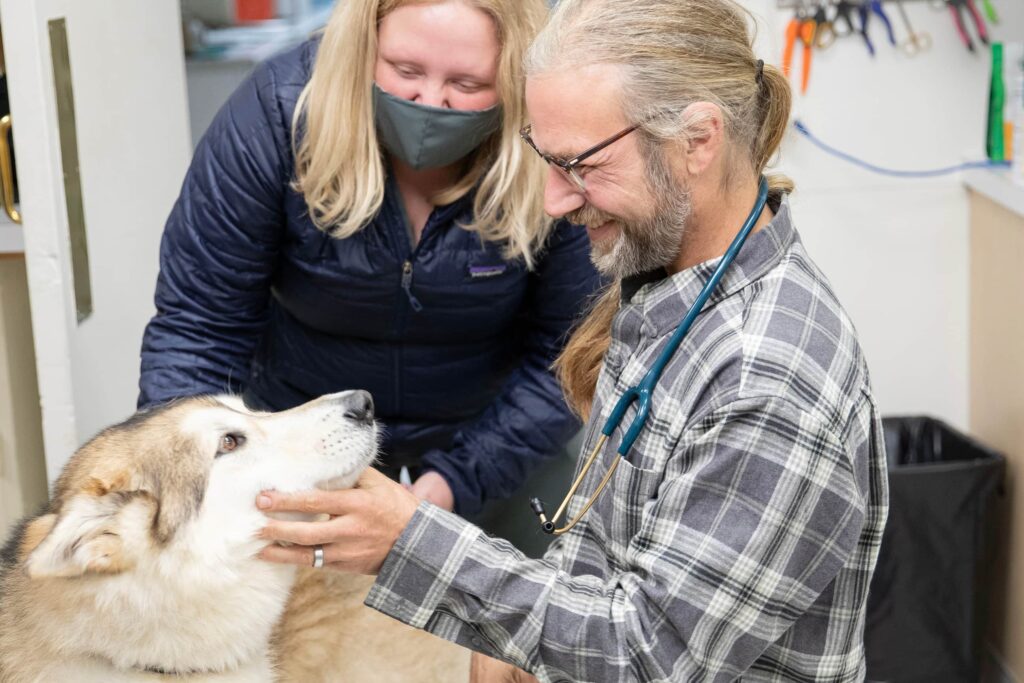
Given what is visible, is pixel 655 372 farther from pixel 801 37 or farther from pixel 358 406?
pixel 801 37

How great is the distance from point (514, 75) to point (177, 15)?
5.89ft

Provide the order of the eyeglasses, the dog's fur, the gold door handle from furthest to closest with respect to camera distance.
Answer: the gold door handle
the dog's fur
the eyeglasses

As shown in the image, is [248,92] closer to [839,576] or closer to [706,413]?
[706,413]

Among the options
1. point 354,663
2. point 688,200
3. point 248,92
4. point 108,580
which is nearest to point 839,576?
point 688,200

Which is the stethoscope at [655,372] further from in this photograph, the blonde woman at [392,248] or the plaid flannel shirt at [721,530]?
the blonde woman at [392,248]

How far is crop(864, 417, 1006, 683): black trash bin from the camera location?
10.1 feet

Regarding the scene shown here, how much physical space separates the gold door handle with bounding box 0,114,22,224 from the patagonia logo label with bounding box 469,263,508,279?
1103 mm

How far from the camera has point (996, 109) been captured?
3191mm

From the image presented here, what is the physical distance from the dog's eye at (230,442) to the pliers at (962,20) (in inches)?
99.2

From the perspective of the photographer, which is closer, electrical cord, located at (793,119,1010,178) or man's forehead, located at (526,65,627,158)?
man's forehead, located at (526,65,627,158)

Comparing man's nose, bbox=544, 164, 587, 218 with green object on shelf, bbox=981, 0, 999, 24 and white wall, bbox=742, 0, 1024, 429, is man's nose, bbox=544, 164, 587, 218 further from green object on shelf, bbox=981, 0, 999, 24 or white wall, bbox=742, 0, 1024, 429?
green object on shelf, bbox=981, 0, 999, 24

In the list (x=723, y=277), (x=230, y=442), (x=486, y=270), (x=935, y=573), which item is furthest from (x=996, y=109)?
(x=230, y=442)

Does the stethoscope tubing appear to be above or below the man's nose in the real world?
below

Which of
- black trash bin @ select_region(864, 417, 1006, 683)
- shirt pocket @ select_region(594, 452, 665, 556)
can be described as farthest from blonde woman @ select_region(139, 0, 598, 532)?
black trash bin @ select_region(864, 417, 1006, 683)
